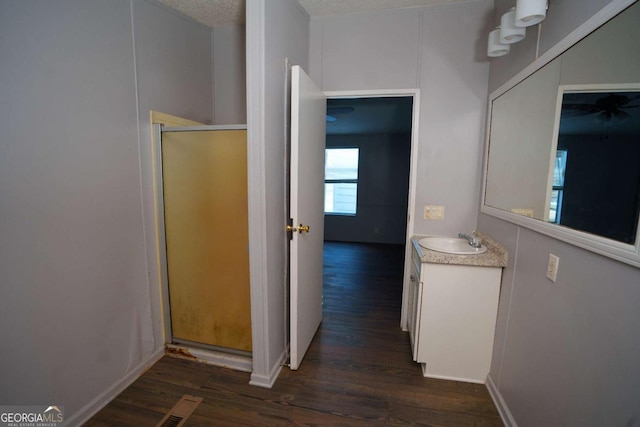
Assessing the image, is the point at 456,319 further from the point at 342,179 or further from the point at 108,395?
the point at 342,179

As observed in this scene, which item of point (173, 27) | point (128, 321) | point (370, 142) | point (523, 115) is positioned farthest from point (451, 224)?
point (370, 142)

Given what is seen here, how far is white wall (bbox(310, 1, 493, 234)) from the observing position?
2.02 meters

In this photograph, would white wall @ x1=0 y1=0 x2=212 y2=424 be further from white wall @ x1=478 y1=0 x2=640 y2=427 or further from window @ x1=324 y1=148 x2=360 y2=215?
window @ x1=324 y1=148 x2=360 y2=215

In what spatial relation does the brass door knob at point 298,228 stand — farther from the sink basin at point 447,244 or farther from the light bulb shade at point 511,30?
the light bulb shade at point 511,30

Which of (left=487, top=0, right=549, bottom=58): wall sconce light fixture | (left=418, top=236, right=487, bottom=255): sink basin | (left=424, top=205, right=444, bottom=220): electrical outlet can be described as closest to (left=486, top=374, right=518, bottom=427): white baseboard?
(left=418, top=236, right=487, bottom=255): sink basin

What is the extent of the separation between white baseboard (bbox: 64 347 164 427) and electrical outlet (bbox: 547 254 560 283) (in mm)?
2438

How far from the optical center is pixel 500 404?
1.55 meters

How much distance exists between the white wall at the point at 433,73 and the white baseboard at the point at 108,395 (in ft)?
7.37

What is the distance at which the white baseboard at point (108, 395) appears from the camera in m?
1.42

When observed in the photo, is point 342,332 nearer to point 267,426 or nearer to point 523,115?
point 267,426

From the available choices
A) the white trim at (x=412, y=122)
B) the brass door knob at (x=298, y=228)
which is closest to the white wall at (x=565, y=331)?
the white trim at (x=412, y=122)

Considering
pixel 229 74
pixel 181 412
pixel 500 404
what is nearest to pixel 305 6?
pixel 229 74

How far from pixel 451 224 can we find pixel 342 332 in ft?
4.28

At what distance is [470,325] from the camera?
68.3 inches
